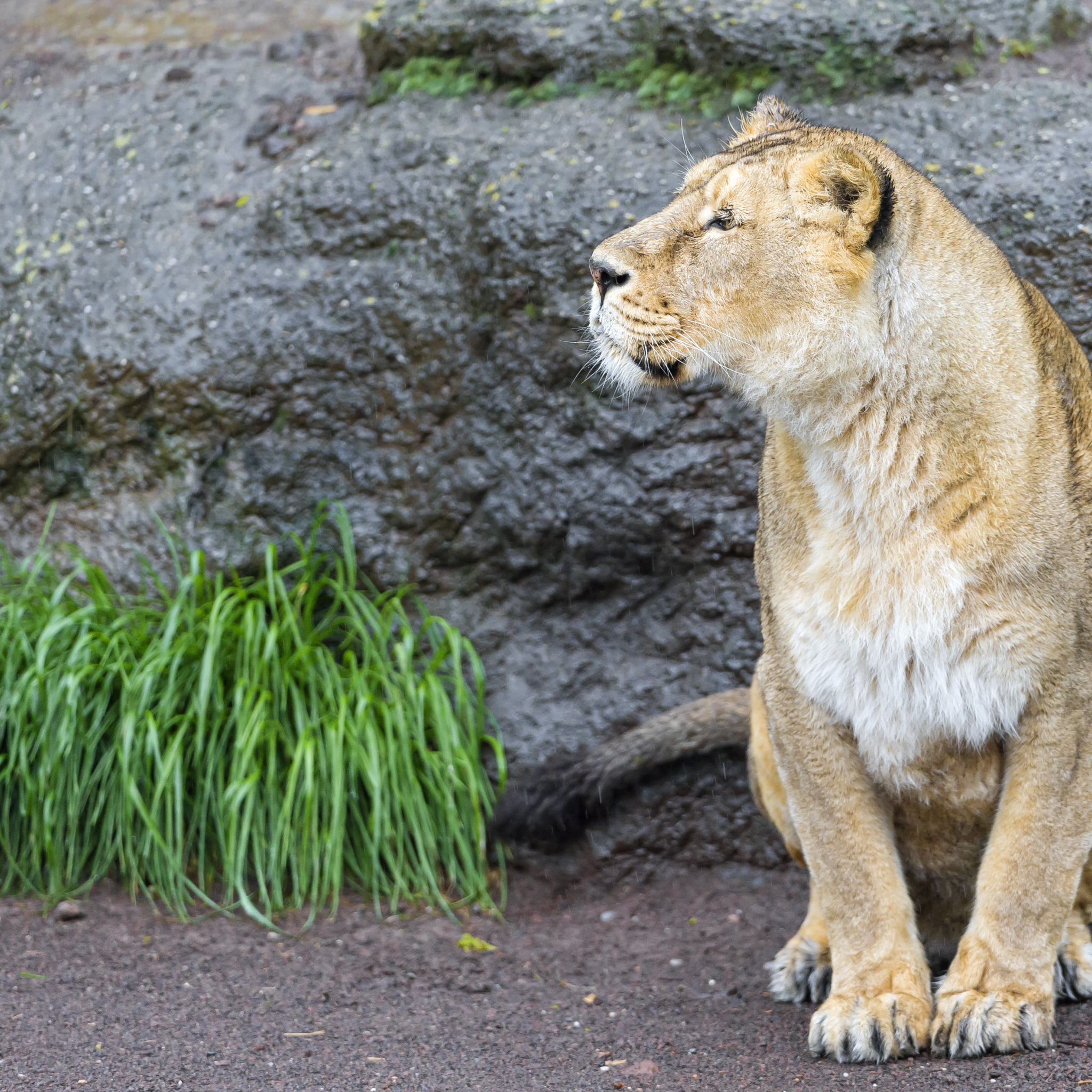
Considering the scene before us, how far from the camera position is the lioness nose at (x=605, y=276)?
3482 millimetres

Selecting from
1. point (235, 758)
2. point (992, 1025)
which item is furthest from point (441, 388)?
point (992, 1025)

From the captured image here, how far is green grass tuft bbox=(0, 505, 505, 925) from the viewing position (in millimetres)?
4922

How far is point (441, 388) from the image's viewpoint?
5672 mm

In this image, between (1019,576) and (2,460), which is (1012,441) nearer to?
(1019,576)

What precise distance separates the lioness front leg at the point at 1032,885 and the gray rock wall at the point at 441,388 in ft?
7.03

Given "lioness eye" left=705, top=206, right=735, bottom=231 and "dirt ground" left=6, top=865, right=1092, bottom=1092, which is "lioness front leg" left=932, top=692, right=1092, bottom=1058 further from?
"lioness eye" left=705, top=206, right=735, bottom=231

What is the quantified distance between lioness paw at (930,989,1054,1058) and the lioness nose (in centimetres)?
217

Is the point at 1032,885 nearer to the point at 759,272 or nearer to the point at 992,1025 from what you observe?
the point at 992,1025

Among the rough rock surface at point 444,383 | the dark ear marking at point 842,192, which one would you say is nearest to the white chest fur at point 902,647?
the dark ear marking at point 842,192

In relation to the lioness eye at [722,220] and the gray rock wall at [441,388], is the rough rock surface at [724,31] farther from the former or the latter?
the lioness eye at [722,220]

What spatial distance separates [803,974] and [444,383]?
3.03 metres

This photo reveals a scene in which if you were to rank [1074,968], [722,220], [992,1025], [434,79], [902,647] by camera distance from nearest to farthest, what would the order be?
[992,1025] < [902,647] < [722,220] < [1074,968] < [434,79]

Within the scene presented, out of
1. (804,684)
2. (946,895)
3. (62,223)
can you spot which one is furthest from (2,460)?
(946,895)

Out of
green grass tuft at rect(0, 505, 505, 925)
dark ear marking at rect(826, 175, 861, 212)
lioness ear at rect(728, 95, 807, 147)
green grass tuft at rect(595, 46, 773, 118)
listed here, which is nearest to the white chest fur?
dark ear marking at rect(826, 175, 861, 212)
